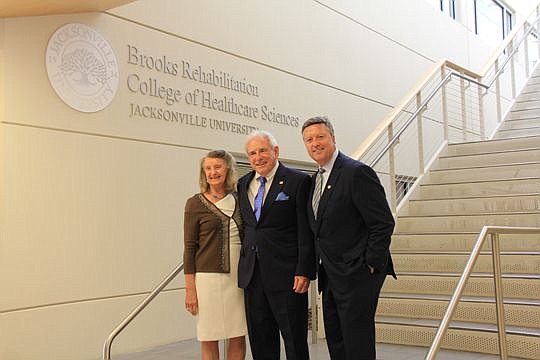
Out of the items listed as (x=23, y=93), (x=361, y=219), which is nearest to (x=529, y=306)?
(x=361, y=219)

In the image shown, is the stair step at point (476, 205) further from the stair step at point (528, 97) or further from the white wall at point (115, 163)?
the stair step at point (528, 97)

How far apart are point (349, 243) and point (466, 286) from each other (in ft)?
7.44

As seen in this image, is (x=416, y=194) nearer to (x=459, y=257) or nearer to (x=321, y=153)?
(x=459, y=257)

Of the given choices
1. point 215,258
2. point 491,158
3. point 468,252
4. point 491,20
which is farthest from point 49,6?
point 491,20

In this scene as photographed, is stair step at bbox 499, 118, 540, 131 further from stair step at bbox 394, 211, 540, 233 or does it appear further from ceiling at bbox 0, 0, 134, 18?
ceiling at bbox 0, 0, 134, 18

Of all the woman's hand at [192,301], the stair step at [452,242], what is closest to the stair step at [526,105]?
the stair step at [452,242]

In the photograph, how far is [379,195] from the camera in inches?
113

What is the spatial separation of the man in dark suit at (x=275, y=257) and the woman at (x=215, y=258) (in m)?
0.08

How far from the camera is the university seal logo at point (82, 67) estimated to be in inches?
196

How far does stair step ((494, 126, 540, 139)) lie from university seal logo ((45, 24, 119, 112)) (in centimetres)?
554

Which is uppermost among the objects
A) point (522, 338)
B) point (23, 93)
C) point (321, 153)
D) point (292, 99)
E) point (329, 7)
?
point (329, 7)

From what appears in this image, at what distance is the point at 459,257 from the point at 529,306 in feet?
3.08

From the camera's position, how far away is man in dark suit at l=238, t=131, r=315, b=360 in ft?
9.80

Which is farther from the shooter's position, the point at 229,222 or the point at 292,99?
the point at 292,99
